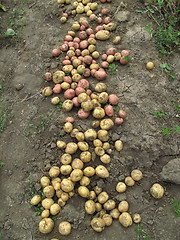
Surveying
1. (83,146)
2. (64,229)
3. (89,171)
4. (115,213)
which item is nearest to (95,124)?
(83,146)

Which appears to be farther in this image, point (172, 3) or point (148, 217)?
point (172, 3)

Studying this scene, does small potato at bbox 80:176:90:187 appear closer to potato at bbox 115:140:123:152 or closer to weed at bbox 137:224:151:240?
potato at bbox 115:140:123:152

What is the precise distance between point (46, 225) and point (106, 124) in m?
1.82

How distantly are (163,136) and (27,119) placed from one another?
8.32 feet

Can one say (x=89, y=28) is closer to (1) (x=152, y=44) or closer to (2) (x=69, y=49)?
(2) (x=69, y=49)

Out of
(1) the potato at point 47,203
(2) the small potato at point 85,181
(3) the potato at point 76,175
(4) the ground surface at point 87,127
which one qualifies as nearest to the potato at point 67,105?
(4) the ground surface at point 87,127

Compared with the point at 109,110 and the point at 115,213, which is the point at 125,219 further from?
the point at 109,110

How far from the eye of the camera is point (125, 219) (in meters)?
2.96

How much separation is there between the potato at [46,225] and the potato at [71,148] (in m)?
1.07

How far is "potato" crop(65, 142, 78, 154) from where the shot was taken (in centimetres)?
337

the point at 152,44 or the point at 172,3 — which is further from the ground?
the point at 172,3

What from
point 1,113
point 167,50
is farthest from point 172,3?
point 1,113

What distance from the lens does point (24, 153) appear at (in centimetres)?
Result: 363

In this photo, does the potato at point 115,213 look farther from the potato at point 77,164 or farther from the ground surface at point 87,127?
the potato at point 77,164
